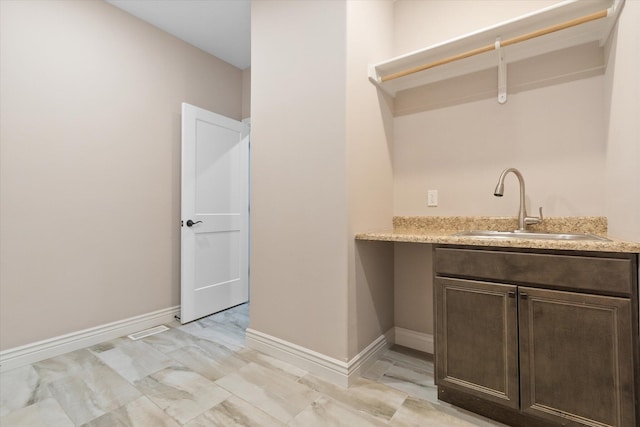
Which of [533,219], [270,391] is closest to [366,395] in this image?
[270,391]

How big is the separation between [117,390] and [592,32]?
3188 mm

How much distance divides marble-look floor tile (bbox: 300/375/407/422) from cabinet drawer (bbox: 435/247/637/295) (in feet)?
2.37

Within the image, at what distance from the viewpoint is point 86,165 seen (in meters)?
2.28

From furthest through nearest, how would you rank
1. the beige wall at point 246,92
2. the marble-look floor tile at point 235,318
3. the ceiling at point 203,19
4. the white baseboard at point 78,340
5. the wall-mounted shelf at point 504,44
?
the beige wall at point 246,92 < the marble-look floor tile at point 235,318 < the ceiling at point 203,19 < the white baseboard at point 78,340 < the wall-mounted shelf at point 504,44

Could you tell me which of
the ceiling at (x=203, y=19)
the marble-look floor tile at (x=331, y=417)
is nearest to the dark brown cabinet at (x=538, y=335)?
the marble-look floor tile at (x=331, y=417)

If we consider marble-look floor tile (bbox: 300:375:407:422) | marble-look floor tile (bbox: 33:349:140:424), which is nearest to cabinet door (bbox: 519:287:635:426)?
marble-look floor tile (bbox: 300:375:407:422)

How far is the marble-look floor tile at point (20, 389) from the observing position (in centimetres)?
157

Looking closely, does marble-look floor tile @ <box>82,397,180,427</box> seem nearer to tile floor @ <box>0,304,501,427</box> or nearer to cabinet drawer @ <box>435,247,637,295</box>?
tile floor @ <box>0,304,501,427</box>

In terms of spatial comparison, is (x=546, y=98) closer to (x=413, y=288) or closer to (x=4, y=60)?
(x=413, y=288)

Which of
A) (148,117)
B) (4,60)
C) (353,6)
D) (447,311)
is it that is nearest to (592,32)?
(353,6)

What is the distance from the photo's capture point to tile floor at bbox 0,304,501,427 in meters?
1.45

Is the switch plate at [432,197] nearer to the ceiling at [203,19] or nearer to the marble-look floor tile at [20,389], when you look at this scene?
the ceiling at [203,19]

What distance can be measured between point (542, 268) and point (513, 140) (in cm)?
94

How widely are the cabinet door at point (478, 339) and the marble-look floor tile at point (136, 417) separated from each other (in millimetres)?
1338
